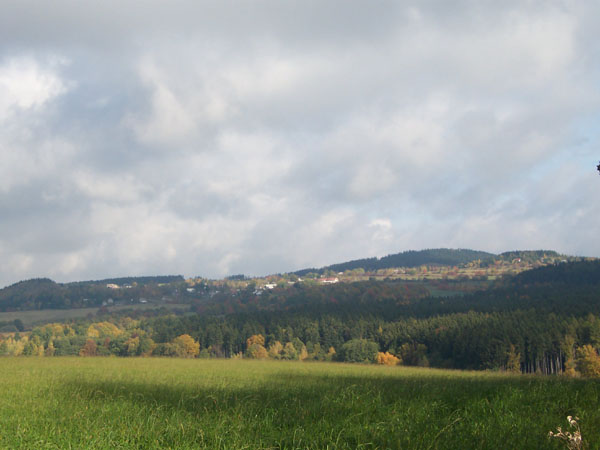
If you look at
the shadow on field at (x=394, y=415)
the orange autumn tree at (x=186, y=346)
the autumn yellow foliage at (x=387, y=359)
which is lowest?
the autumn yellow foliage at (x=387, y=359)

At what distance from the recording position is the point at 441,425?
9836 millimetres

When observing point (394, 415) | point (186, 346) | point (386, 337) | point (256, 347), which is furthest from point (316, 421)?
point (186, 346)

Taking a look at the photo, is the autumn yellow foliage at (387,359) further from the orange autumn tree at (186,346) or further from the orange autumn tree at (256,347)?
the orange autumn tree at (186,346)

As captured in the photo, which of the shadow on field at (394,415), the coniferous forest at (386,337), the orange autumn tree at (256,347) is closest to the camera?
the shadow on field at (394,415)

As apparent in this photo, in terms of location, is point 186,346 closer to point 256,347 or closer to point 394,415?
point 256,347

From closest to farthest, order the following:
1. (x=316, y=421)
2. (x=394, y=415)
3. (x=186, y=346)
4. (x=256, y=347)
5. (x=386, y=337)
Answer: (x=316, y=421)
(x=394, y=415)
(x=386, y=337)
(x=186, y=346)
(x=256, y=347)

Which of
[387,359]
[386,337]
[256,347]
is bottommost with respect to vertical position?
[387,359]

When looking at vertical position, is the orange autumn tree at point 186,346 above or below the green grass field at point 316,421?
below

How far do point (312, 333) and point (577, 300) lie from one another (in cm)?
7654

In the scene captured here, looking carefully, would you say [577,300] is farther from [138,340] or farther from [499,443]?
[499,443]

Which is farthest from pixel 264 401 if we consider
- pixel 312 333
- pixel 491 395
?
pixel 312 333

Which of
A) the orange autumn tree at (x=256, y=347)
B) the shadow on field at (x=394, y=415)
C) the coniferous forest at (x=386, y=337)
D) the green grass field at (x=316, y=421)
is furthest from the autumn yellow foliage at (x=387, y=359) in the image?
the green grass field at (x=316, y=421)

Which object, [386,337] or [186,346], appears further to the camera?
[186,346]

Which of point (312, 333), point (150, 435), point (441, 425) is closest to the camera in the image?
point (150, 435)
